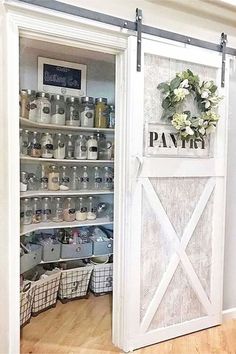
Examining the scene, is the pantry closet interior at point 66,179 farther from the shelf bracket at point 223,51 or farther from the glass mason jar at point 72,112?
the shelf bracket at point 223,51

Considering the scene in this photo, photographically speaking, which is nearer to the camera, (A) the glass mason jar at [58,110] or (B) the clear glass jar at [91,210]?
(A) the glass mason jar at [58,110]

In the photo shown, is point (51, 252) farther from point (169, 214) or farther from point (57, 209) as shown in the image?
point (169, 214)

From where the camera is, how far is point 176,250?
255 cm

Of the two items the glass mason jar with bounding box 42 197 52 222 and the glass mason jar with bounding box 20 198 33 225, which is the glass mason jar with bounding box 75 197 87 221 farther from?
the glass mason jar with bounding box 20 198 33 225

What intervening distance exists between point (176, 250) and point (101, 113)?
1479 mm

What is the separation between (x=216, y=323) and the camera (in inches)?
110

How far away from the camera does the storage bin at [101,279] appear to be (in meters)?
3.37

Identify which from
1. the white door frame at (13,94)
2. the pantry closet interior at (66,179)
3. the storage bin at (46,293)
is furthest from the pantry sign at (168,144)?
the storage bin at (46,293)

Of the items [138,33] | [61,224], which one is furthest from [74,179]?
[138,33]

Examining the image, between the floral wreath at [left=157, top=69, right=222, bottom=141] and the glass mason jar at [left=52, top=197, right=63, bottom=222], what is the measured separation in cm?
135

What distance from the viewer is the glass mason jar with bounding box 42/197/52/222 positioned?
3145 mm

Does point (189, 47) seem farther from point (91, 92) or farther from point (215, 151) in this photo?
point (91, 92)

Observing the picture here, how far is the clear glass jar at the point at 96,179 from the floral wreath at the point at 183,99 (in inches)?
45.6

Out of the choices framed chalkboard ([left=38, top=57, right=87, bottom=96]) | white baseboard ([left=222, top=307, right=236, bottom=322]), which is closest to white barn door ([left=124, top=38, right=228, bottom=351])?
white baseboard ([left=222, top=307, right=236, bottom=322])
